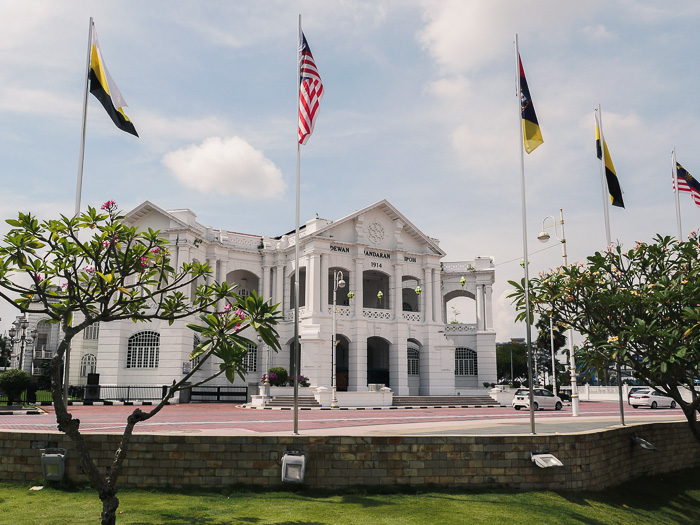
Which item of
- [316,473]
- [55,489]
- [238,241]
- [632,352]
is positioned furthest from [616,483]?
[238,241]

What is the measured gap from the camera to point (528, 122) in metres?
16.9

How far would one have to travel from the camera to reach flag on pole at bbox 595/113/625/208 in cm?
2133

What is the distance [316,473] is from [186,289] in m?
27.6

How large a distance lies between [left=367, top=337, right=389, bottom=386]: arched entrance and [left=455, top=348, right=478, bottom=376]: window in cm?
634

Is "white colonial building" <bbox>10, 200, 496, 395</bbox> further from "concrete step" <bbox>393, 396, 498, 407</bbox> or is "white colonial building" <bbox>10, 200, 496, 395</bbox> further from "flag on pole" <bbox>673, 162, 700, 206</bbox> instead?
"flag on pole" <bbox>673, 162, 700, 206</bbox>

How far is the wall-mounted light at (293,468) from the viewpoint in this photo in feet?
41.4

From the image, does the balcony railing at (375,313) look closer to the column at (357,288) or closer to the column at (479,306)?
the column at (357,288)

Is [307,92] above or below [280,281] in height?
above

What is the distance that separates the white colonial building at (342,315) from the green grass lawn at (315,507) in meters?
24.9

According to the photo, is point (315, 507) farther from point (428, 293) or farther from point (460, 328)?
point (460, 328)

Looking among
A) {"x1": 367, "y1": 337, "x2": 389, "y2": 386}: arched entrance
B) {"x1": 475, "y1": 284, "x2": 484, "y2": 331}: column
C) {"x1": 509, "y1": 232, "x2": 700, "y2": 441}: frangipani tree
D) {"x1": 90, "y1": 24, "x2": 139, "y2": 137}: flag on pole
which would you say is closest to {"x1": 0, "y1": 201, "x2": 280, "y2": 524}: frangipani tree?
{"x1": 90, "y1": 24, "x2": 139, "y2": 137}: flag on pole

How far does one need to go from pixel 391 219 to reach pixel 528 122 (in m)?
27.6

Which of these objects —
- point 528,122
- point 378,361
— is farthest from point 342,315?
point 528,122

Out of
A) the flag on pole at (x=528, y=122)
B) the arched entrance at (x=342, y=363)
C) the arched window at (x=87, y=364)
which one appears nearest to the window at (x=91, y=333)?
the arched window at (x=87, y=364)
